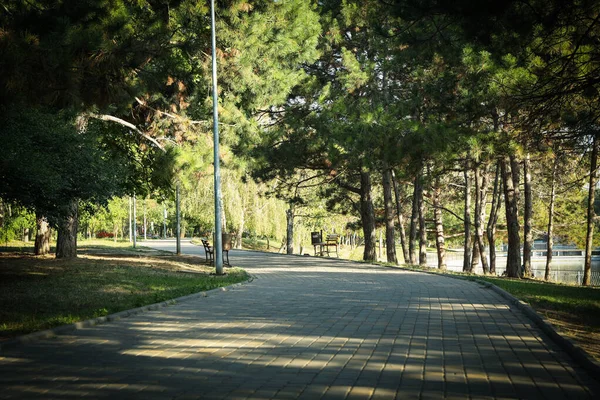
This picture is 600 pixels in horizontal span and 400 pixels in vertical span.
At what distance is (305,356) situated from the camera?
6.90 metres

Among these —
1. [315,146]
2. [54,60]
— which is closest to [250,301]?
[54,60]

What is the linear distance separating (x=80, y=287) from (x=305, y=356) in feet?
28.7

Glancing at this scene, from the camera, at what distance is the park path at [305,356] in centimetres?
542

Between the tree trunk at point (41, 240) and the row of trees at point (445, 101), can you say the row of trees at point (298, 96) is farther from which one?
the tree trunk at point (41, 240)

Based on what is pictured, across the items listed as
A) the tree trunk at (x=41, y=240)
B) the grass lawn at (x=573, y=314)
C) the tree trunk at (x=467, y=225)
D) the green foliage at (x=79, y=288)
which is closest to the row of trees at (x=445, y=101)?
the tree trunk at (x=467, y=225)

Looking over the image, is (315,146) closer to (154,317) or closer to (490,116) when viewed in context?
(490,116)

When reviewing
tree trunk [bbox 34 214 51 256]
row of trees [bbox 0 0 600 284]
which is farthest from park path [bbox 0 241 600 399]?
tree trunk [bbox 34 214 51 256]

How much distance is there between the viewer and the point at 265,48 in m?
21.8

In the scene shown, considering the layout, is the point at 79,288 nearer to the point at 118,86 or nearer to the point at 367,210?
the point at 118,86

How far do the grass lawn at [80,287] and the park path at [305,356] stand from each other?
36.8 inches

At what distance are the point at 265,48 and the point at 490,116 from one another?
8325 mm

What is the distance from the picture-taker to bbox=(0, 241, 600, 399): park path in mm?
5422

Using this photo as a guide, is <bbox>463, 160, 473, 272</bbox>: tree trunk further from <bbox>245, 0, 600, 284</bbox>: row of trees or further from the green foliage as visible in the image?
the green foliage

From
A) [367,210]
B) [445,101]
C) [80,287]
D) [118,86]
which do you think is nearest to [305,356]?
[118,86]
